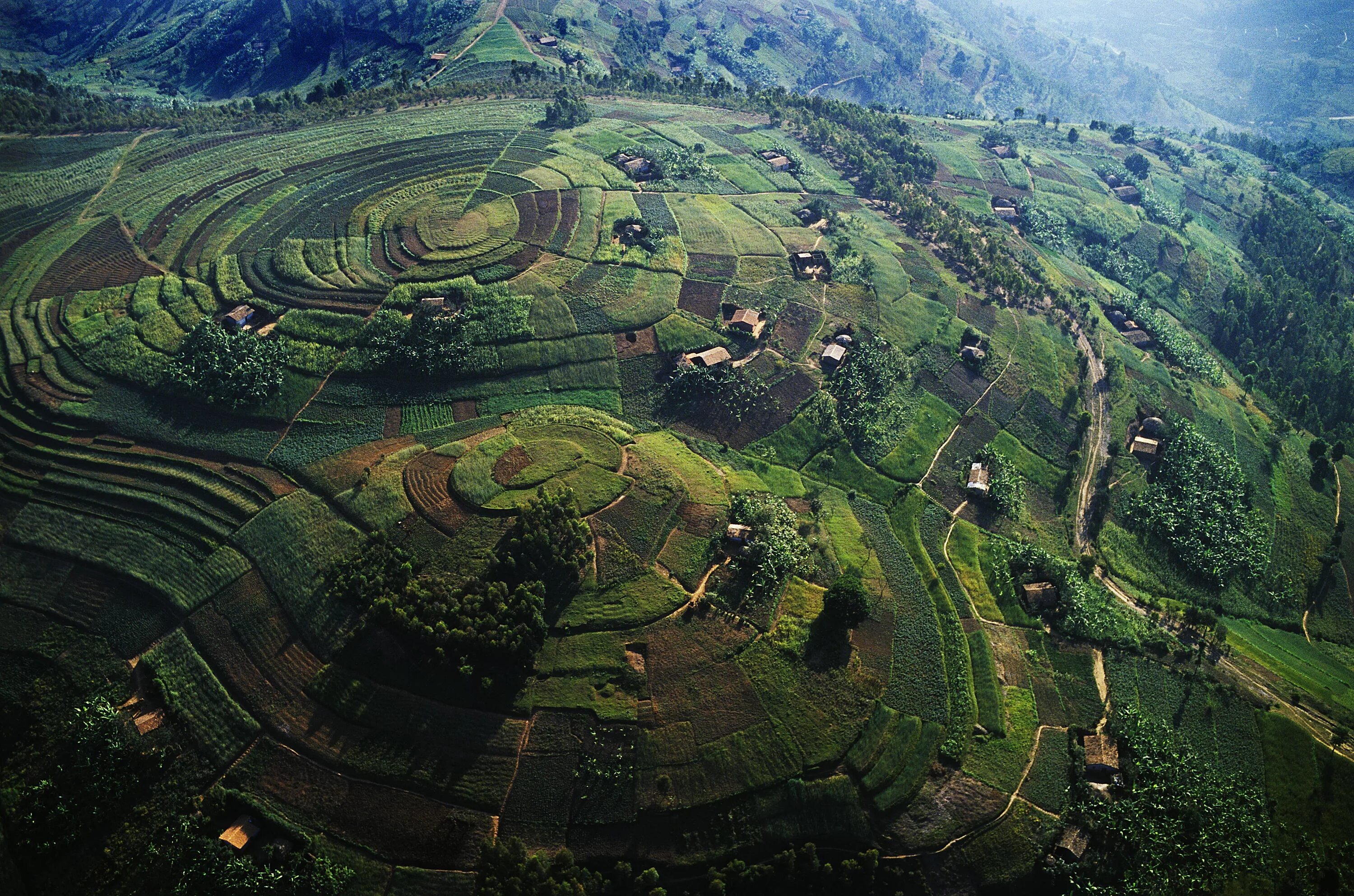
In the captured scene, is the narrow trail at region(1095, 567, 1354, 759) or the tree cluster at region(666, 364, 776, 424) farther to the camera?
the tree cluster at region(666, 364, 776, 424)

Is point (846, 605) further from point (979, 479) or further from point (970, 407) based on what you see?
point (970, 407)

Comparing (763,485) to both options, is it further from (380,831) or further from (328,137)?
(328,137)

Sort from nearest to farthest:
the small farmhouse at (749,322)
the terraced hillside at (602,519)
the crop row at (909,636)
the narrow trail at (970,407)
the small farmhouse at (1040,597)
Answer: the terraced hillside at (602,519) < the crop row at (909,636) < the small farmhouse at (1040,597) < the narrow trail at (970,407) < the small farmhouse at (749,322)

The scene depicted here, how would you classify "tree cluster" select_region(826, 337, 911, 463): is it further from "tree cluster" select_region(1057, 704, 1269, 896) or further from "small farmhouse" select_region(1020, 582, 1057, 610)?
"tree cluster" select_region(1057, 704, 1269, 896)

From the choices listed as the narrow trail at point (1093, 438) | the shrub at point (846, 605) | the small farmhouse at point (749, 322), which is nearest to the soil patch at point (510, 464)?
the shrub at point (846, 605)

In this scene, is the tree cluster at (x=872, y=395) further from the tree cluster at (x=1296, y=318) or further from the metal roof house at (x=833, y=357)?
the tree cluster at (x=1296, y=318)

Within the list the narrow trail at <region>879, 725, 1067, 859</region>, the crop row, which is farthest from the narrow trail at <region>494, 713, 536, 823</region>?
the crop row
